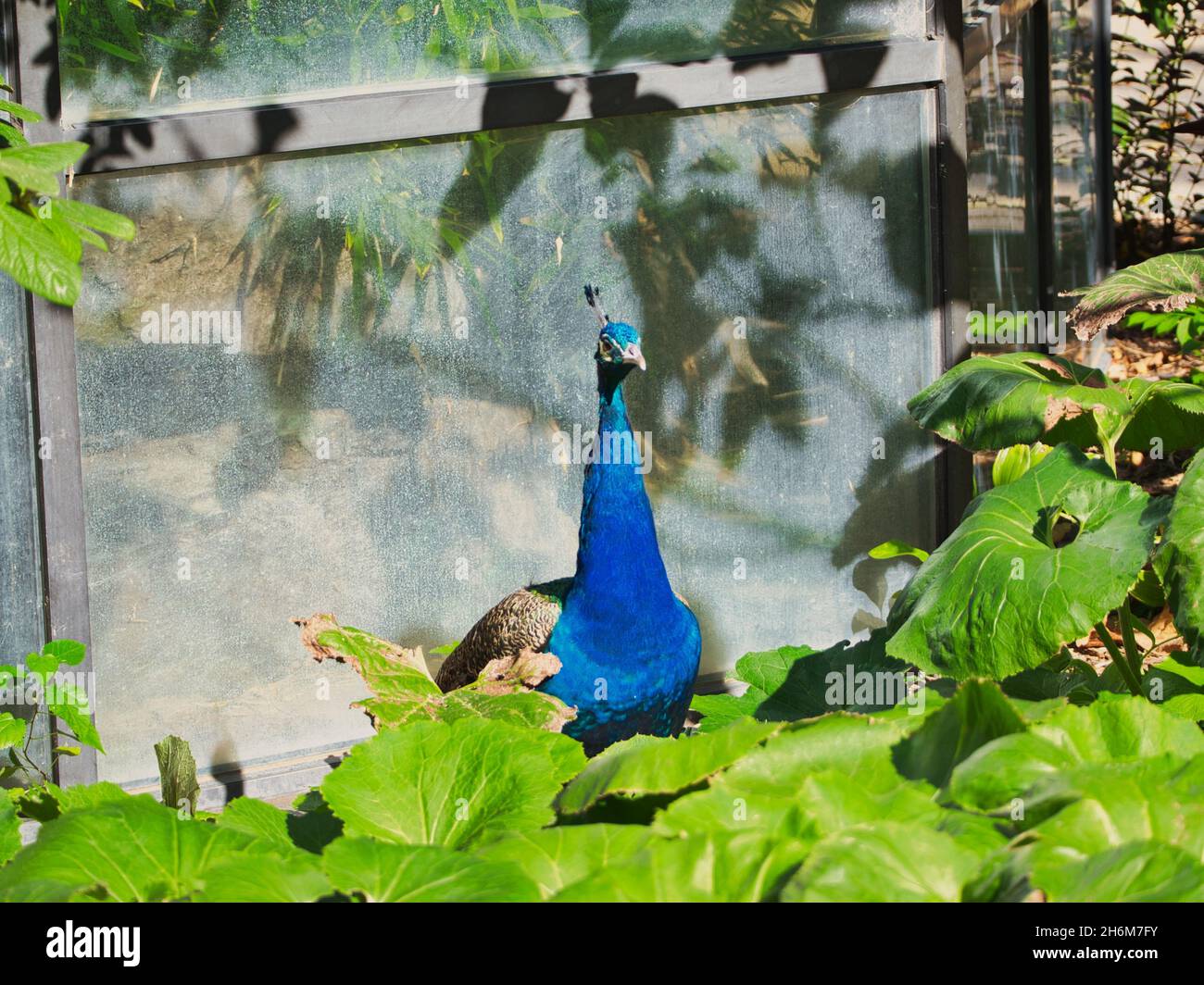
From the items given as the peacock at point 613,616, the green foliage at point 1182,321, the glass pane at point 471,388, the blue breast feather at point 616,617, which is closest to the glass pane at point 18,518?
the glass pane at point 471,388

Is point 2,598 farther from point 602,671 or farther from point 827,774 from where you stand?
point 827,774

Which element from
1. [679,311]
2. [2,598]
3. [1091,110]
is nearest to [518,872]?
[2,598]

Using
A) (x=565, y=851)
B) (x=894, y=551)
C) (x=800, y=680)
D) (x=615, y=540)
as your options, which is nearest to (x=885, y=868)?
(x=565, y=851)

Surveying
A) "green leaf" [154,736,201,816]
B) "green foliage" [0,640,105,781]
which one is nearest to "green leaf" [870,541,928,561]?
"green foliage" [0,640,105,781]

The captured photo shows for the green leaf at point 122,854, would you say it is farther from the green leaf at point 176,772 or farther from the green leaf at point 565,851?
the green leaf at point 176,772

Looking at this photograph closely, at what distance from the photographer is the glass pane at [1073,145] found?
568 centimetres

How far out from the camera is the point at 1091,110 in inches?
250

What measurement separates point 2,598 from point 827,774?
2.85m

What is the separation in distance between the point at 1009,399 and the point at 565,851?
2.02 meters

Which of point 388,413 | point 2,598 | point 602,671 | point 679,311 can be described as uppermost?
point 679,311

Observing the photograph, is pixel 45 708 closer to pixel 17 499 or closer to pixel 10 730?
pixel 17 499

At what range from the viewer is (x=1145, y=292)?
280cm

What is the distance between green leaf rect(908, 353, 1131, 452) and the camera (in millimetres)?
2682
